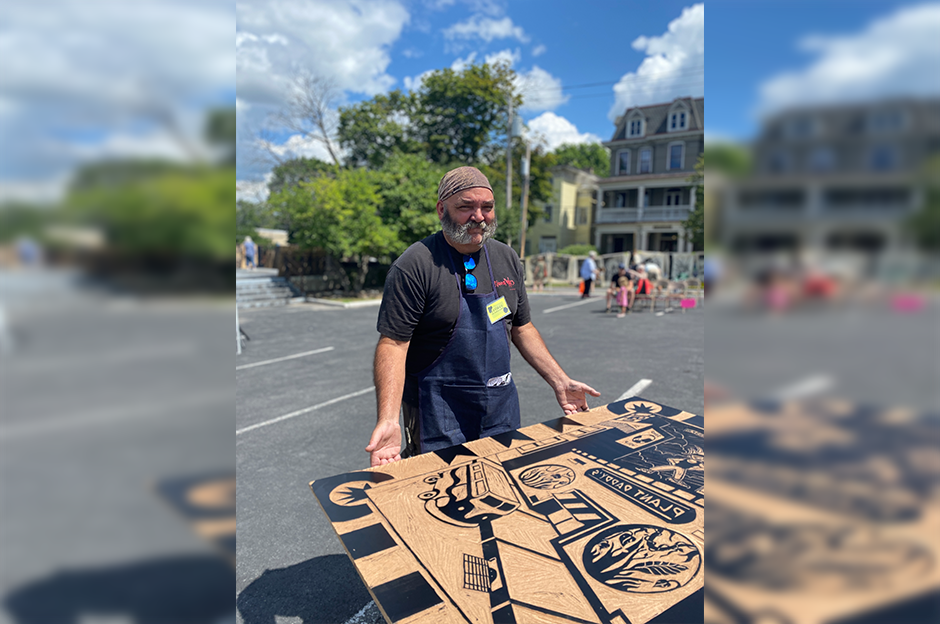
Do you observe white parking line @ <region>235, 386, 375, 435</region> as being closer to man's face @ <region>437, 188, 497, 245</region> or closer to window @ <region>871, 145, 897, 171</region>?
man's face @ <region>437, 188, 497, 245</region>

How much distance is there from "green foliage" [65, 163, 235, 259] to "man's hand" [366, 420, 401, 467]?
49.2 inches

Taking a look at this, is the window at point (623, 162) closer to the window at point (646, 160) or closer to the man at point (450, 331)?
the window at point (646, 160)

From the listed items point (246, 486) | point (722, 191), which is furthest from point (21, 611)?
point (246, 486)

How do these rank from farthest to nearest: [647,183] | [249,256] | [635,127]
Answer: [635,127], [647,183], [249,256]

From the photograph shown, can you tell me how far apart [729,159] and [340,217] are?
666 inches

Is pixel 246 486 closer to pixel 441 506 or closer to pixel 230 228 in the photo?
pixel 441 506

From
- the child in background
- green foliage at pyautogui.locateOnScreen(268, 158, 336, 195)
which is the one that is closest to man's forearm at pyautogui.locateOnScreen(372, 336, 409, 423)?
the child in background

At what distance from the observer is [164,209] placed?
44 cm

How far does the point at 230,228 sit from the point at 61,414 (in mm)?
208

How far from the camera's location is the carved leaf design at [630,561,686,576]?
107cm

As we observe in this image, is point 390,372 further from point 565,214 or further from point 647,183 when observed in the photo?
point 565,214

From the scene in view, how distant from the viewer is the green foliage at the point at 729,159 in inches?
15.4

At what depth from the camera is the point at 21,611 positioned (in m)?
0.39

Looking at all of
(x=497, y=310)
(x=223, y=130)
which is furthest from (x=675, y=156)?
(x=223, y=130)
